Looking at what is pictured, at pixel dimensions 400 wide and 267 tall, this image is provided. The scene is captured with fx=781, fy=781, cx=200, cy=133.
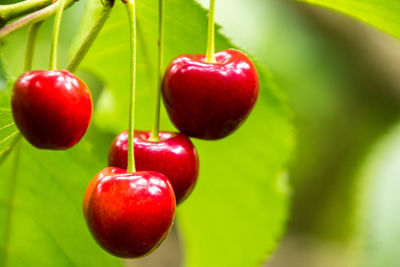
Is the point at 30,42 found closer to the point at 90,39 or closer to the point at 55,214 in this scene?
the point at 90,39

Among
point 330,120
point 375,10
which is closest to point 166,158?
point 375,10

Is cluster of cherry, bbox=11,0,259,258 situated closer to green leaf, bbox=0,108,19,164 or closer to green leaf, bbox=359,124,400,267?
green leaf, bbox=0,108,19,164

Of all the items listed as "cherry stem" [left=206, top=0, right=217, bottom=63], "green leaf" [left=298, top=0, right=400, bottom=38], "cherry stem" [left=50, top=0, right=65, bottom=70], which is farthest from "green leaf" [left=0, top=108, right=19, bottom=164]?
"green leaf" [left=298, top=0, right=400, bottom=38]

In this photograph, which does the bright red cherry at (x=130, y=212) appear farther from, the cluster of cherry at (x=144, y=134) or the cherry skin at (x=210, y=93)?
the cherry skin at (x=210, y=93)

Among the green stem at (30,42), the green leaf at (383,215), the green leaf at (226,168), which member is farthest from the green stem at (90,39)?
the green leaf at (383,215)

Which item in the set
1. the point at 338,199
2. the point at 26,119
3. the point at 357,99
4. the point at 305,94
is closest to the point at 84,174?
the point at 26,119

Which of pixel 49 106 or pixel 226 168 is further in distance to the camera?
pixel 226 168
